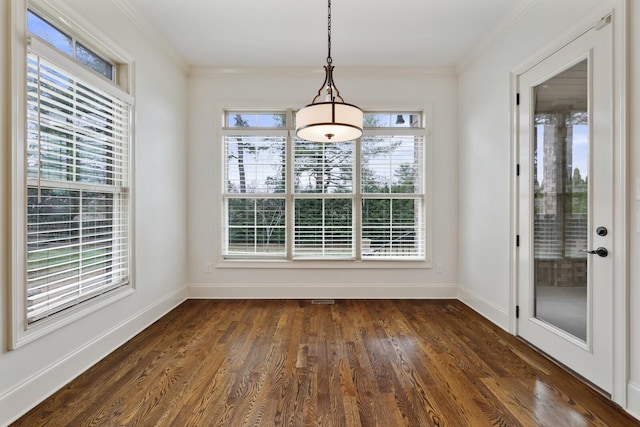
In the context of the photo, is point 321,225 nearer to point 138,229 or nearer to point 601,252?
point 138,229

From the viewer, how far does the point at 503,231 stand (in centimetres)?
324

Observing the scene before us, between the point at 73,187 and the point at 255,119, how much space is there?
245cm

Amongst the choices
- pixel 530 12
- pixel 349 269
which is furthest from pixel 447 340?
pixel 530 12

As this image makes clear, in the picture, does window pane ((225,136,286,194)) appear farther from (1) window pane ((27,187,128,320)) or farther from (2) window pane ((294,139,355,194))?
(1) window pane ((27,187,128,320))

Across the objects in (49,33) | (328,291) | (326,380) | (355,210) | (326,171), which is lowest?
(326,380)

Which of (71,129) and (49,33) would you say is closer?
(49,33)

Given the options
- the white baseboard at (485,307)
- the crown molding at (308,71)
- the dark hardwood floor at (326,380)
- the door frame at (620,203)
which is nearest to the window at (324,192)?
the crown molding at (308,71)

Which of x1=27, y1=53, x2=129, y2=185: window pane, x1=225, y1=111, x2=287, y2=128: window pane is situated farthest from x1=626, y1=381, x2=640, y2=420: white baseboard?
x1=225, y1=111, x2=287, y2=128: window pane

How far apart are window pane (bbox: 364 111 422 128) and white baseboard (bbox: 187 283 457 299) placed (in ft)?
6.84

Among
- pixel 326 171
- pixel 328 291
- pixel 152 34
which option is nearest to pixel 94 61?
pixel 152 34

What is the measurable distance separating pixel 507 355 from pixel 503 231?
116 centimetres

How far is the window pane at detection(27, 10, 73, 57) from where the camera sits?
2068mm

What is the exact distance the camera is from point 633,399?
1900 mm

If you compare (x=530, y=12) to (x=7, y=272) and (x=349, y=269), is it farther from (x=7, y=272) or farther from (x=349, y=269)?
(x=7, y=272)
